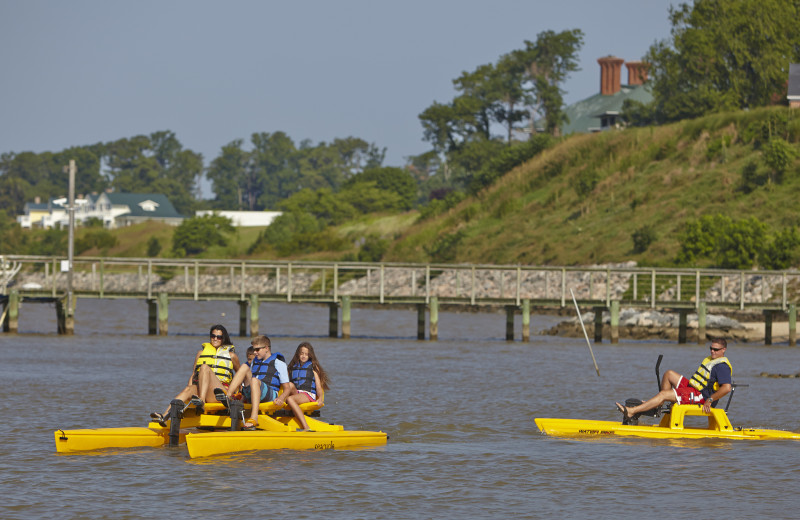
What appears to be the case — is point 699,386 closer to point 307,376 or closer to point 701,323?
point 307,376

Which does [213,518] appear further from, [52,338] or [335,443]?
[52,338]

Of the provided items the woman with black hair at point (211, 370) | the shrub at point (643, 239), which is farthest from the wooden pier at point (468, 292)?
the woman with black hair at point (211, 370)

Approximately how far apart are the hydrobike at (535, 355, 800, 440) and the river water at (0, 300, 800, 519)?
178 mm

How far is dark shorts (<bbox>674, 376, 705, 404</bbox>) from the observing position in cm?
1844

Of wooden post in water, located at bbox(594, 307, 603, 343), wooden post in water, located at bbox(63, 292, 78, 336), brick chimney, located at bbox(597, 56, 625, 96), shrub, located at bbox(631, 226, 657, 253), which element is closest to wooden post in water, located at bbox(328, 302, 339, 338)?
wooden post in water, located at bbox(63, 292, 78, 336)

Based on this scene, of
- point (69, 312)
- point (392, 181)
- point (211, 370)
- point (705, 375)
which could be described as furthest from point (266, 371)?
point (392, 181)

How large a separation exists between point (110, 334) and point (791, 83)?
157 ft

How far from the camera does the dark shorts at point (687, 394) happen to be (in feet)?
60.5

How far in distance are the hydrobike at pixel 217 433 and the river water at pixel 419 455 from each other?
0.18 metres

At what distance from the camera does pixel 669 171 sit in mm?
72688

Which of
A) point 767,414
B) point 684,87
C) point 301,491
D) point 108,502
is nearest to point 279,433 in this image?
point 301,491

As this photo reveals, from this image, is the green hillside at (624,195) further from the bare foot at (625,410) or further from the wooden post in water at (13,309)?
the bare foot at (625,410)

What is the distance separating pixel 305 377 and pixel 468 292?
144 feet

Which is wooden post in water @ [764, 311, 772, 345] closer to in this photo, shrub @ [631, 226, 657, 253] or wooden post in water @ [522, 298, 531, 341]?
wooden post in water @ [522, 298, 531, 341]
